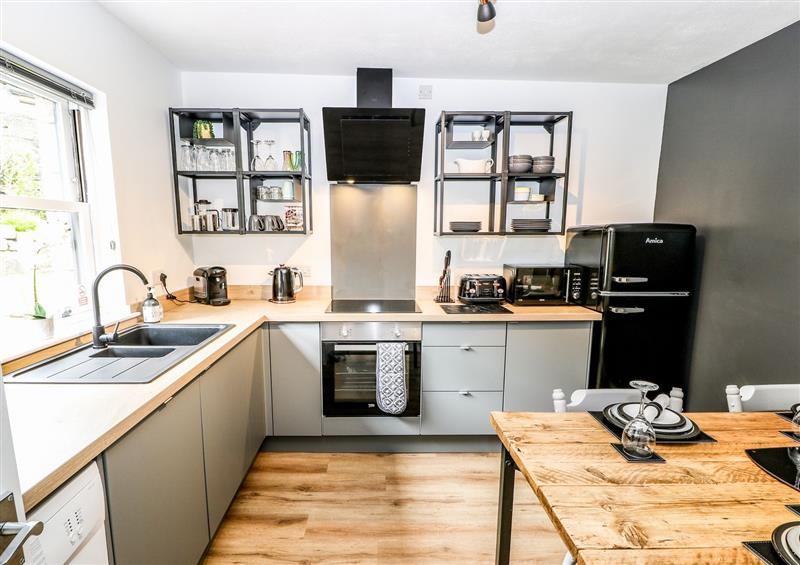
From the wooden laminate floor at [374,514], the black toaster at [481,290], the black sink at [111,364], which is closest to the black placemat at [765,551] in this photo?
the wooden laminate floor at [374,514]

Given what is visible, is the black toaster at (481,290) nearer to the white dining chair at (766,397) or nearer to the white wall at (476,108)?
the white wall at (476,108)

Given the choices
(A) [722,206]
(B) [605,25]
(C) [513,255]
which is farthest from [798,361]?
(B) [605,25]

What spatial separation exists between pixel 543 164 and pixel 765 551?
7.73ft

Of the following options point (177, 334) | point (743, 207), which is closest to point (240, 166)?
point (177, 334)

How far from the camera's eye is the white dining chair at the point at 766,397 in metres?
1.42

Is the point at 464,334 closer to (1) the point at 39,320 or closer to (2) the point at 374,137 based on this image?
(2) the point at 374,137

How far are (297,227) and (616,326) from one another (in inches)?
90.4

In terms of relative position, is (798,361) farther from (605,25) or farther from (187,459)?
(187,459)

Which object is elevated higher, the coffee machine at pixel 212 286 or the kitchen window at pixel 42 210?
the kitchen window at pixel 42 210

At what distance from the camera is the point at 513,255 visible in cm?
300

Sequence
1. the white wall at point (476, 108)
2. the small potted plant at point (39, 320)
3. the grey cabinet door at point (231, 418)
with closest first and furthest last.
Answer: the small potted plant at point (39, 320)
the grey cabinet door at point (231, 418)
the white wall at point (476, 108)

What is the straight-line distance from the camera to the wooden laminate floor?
173 centimetres

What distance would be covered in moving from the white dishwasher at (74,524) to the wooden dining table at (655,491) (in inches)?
41.4

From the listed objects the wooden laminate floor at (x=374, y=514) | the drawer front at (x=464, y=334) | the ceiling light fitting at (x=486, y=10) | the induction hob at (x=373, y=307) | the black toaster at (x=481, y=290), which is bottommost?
the wooden laminate floor at (x=374, y=514)
